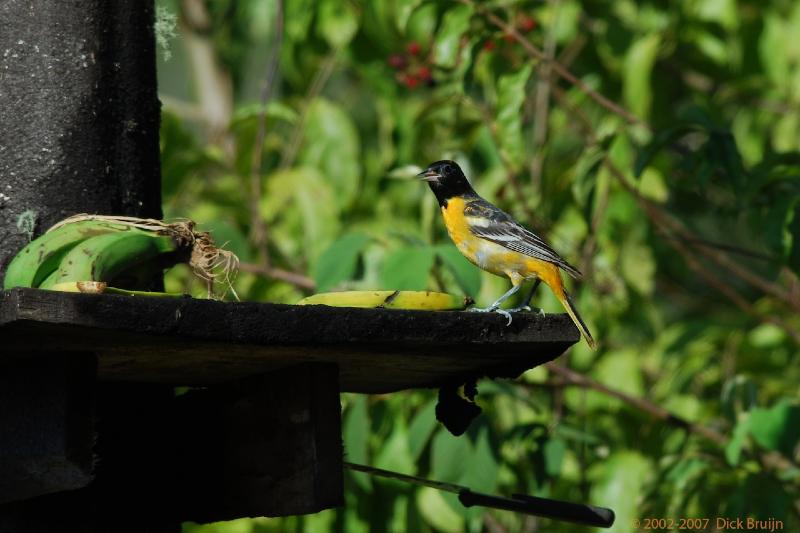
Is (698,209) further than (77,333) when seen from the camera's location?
Yes

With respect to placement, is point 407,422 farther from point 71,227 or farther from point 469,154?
point 71,227

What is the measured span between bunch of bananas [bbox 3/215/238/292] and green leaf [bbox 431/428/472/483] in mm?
Answer: 1475

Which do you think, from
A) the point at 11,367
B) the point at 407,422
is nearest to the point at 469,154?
the point at 407,422

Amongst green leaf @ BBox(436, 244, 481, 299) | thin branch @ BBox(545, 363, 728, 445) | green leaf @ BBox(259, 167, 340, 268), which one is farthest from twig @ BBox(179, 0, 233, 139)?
green leaf @ BBox(436, 244, 481, 299)

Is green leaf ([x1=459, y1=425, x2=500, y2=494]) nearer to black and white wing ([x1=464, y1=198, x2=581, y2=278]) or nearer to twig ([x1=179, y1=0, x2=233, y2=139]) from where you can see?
black and white wing ([x1=464, y1=198, x2=581, y2=278])

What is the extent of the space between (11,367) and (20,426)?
12 centimetres

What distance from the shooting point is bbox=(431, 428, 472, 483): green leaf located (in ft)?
13.4

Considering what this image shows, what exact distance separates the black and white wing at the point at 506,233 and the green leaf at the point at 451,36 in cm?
55

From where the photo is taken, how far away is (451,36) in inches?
171

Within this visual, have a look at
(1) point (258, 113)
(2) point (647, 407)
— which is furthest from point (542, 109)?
(2) point (647, 407)

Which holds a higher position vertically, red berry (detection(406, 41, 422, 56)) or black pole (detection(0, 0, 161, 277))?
red berry (detection(406, 41, 422, 56))

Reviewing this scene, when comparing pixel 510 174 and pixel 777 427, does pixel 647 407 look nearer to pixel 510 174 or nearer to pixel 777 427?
pixel 777 427

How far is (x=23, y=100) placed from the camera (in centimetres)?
281

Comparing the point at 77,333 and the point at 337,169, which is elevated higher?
the point at 337,169
